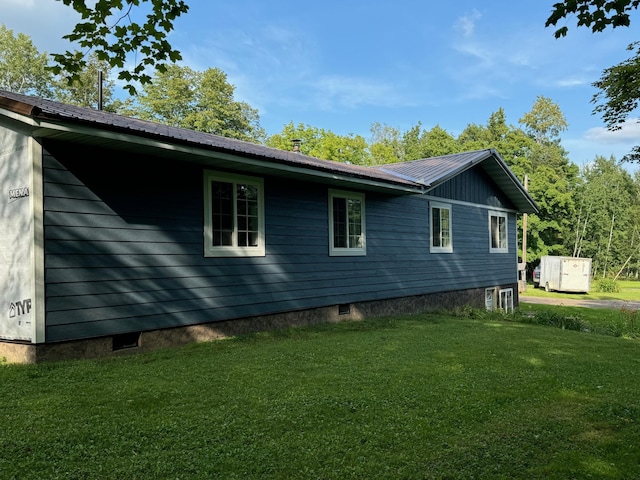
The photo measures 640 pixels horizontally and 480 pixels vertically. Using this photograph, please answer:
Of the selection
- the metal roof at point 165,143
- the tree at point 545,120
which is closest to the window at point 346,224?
the metal roof at point 165,143

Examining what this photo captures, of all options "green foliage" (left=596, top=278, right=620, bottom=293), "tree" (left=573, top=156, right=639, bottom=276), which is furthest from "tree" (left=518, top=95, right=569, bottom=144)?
"green foliage" (left=596, top=278, right=620, bottom=293)

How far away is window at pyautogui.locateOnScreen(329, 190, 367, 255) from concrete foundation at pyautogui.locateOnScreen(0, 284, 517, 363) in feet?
4.28

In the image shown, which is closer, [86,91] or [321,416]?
[321,416]

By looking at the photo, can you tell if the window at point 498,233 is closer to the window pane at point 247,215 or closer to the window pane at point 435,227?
the window pane at point 435,227

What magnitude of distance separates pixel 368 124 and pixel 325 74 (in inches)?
732

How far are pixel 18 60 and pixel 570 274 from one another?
127 ft

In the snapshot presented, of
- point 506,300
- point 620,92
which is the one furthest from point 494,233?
point 620,92

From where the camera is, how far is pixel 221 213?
818 centimetres

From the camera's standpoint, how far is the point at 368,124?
5322cm

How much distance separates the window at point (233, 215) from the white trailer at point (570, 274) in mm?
25168

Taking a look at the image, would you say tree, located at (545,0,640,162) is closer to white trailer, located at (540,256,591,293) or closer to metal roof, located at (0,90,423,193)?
metal roof, located at (0,90,423,193)

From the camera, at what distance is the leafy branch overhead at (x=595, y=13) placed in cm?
445

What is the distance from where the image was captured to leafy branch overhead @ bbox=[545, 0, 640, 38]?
175 inches

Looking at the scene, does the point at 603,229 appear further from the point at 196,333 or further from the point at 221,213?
the point at 196,333
